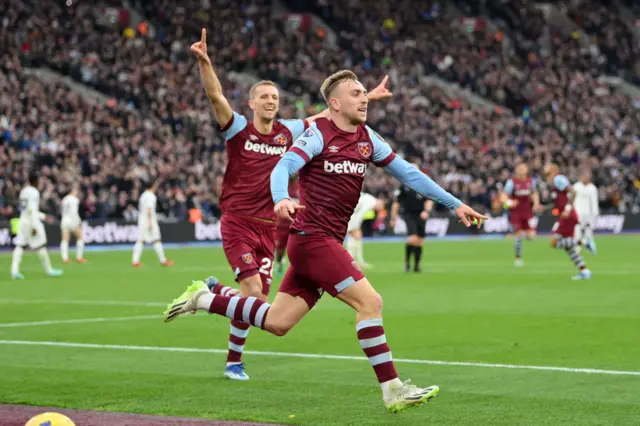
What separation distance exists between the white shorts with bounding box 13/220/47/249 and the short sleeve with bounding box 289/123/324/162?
19.4m

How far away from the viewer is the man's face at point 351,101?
8.98m

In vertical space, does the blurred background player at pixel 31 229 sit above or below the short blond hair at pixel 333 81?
below

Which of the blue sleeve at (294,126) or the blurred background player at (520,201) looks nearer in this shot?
the blue sleeve at (294,126)

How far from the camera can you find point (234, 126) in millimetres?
11070

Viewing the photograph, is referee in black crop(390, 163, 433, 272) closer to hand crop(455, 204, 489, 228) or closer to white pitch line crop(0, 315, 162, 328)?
white pitch line crop(0, 315, 162, 328)

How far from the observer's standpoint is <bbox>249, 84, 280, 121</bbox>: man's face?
11062 mm

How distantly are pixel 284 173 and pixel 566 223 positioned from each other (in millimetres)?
17618

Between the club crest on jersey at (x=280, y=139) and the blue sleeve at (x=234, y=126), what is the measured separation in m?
0.33

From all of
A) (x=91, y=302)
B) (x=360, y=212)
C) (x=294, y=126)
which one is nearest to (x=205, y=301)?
(x=294, y=126)

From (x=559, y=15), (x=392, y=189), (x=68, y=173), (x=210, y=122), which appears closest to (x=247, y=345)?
(x=68, y=173)

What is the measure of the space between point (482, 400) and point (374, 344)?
4.68 ft

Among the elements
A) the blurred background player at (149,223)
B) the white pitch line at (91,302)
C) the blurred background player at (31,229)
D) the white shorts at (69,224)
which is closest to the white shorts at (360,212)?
the blurred background player at (149,223)

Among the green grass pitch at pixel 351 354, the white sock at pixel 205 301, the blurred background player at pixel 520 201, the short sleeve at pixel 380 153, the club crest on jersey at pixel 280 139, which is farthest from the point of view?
the blurred background player at pixel 520 201

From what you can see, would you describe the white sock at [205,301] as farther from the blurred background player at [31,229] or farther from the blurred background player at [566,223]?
the blurred background player at [31,229]
